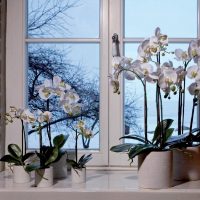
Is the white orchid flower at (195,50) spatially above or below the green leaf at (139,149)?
above

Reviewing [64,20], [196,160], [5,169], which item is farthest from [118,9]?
[5,169]

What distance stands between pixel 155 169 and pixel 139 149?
11cm

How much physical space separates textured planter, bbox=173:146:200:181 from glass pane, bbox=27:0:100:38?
0.78 metres

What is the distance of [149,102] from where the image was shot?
179 cm

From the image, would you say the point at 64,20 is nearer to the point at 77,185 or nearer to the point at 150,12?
the point at 150,12

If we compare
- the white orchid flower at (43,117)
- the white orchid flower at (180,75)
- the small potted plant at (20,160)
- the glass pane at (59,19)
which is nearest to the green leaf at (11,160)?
the small potted plant at (20,160)

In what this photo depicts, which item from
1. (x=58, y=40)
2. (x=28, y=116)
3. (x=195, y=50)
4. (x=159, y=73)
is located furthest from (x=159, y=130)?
(x=58, y=40)

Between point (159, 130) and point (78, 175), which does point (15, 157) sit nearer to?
point (78, 175)

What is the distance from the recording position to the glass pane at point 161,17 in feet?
5.92

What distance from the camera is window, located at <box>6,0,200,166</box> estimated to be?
1781mm

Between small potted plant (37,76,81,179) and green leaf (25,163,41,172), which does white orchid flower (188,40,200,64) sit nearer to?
small potted plant (37,76,81,179)

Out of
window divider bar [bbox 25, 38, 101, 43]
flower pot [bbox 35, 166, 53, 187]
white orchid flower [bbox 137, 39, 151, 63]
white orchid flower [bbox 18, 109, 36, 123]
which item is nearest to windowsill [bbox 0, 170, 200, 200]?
flower pot [bbox 35, 166, 53, 187]

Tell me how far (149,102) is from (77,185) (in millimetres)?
588

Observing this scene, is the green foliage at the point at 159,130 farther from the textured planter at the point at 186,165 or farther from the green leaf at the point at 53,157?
the green leaf at the point at 53,157
